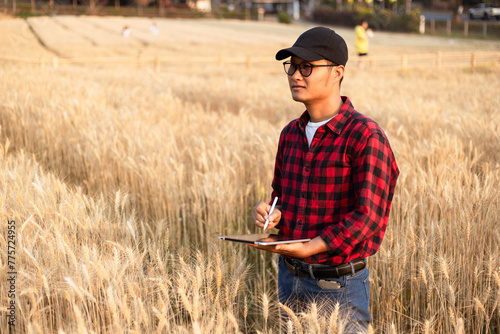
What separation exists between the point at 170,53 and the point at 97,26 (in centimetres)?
1675

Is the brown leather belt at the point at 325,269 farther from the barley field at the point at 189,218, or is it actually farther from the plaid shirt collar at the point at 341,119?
the plaid shirt collar at the point at 341,119

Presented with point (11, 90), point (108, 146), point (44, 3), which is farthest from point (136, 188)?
point (44, 3)

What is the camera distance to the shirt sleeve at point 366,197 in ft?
6.02

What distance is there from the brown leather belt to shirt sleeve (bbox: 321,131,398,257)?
0.07m

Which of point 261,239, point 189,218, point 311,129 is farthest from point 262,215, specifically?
point 189,218

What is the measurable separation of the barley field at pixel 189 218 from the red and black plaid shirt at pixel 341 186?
0.31m

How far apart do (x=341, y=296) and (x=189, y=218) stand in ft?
6.19

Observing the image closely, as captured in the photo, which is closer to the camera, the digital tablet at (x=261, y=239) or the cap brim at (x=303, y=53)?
the digital tablet at (x=261, y=239)

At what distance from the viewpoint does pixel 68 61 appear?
16.9 m

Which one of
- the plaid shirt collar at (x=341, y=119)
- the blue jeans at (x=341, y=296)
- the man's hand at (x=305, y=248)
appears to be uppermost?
the plaid shirt collar at (x=341, y=119)

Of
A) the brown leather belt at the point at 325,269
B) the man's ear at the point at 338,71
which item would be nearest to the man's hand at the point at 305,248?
the brown leather belt at the point at 325,269

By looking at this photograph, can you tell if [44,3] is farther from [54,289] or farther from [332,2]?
[54,289]

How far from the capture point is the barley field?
184 centimetres

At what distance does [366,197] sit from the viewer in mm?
1829
